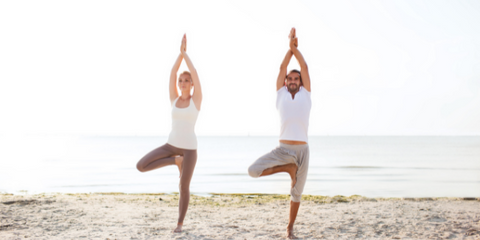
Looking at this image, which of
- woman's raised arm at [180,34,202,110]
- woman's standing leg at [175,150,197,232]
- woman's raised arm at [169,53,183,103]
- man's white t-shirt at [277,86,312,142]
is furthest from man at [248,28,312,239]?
woman's raised arm at [169,53,183,103]

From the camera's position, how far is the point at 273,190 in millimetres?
13383

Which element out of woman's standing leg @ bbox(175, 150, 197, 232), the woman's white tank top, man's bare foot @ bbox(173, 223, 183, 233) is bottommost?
man's bare foot @ bbox(173, 223, 183, 233)

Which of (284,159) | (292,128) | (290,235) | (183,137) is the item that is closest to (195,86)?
(183,137)

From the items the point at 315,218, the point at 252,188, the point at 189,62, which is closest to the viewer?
the point at 189,62

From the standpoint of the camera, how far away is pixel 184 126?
5203mm

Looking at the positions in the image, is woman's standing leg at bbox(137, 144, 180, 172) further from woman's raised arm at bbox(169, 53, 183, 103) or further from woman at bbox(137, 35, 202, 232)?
woman's raised arm at bbox(169, 53, 183, 103)

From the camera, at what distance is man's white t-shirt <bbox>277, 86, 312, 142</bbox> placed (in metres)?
4.86

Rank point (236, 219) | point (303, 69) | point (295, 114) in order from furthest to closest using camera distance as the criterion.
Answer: point (236, 219) < point (303, 69) < point (295, 114)

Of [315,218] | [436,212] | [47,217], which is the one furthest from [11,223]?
[436,212]

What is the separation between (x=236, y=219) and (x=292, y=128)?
98.4 inches

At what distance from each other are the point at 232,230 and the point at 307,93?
2.42 meters

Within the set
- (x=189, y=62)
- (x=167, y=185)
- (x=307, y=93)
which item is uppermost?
(x=189, y=62)

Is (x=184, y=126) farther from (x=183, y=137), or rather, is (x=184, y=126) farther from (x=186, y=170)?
(x=186, y=170)

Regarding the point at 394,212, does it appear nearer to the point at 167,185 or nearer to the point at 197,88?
the point at 197,88
